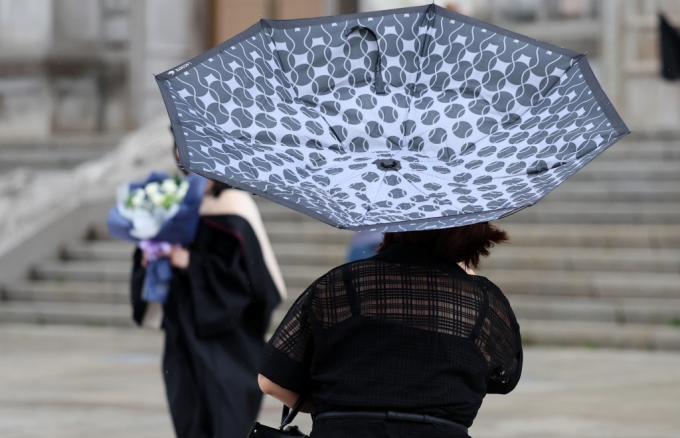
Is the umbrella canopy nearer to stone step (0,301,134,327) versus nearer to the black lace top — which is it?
the black lace top

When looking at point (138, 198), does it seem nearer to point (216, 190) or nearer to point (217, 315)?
point (216, 190)

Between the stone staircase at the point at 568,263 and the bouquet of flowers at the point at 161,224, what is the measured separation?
18.4 ft

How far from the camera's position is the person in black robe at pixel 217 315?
18.0 ft

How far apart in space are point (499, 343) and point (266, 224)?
453 inches

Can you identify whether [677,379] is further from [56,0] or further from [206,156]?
[56,0]

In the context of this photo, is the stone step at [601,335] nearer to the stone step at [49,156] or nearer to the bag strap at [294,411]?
the bag strap at [294,411]

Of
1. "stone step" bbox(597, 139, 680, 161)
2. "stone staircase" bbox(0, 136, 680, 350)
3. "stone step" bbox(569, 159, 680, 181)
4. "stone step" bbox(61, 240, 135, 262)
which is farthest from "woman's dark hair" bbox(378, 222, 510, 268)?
"stone step" bbox(597, 139, 680, 161)

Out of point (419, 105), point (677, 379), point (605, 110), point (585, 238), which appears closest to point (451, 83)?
point (419, 105)

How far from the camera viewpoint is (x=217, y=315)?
18.2 feet

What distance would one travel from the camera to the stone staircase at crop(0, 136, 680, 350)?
35.4ft

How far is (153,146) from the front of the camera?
16.4m

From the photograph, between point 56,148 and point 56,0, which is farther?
point 56,0

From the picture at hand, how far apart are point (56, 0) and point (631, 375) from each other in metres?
16.8

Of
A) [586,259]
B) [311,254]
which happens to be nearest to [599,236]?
[586,259]
